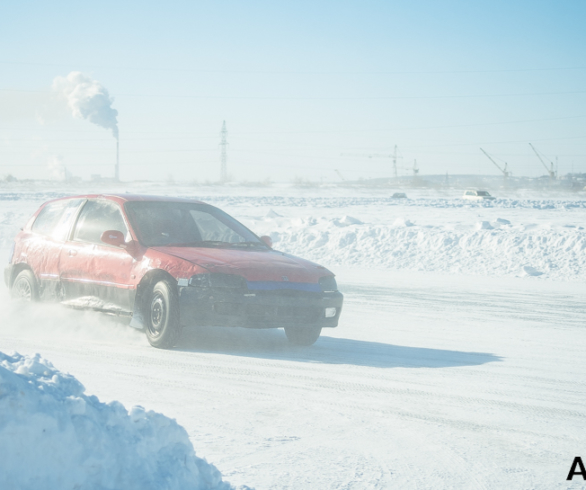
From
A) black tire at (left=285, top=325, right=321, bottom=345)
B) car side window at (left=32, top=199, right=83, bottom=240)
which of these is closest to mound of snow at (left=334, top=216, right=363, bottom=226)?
car side window at (left=32, top=199, right=83, bottom=240)

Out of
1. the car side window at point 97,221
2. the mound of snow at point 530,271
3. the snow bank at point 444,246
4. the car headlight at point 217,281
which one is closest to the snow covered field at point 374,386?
the car headlight at point 217,281

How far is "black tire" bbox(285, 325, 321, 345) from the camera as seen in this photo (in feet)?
24.1

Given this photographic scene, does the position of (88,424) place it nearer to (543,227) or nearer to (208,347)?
(208,347)

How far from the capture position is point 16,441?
8.50 ft

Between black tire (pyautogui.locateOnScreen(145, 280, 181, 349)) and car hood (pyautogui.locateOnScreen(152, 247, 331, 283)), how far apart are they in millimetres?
354

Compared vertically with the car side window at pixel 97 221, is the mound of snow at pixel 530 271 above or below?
below

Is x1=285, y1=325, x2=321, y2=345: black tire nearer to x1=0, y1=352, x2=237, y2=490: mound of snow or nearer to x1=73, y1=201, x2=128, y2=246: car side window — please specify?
x1=73, y1=201, x2=128, y2=246: car side window

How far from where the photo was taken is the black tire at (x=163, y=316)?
663 centimetres

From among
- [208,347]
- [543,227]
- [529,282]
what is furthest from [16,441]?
[543,227]

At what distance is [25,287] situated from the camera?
27.2 feet

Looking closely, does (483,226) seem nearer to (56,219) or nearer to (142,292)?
(56,219)

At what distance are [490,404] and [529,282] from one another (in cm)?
960

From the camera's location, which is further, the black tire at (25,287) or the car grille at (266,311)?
the black tire at (25,287)

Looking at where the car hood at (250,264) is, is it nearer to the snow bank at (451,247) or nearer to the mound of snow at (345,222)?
the snow bank at (451,247)
